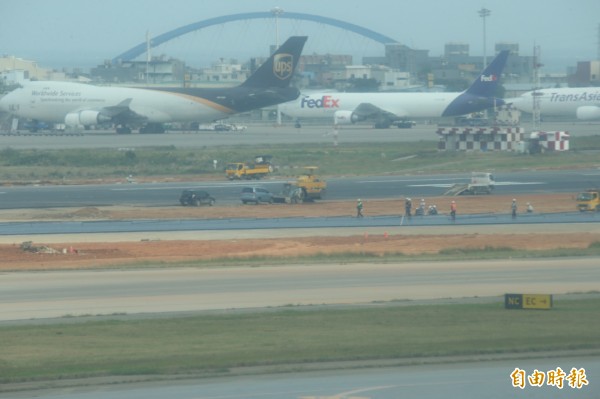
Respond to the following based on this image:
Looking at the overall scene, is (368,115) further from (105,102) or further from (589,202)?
(589,202)

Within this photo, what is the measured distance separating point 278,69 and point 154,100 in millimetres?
15766

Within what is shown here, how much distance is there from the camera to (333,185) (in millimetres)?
78188

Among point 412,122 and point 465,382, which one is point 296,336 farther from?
point 412,122

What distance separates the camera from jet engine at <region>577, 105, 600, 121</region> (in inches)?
5886

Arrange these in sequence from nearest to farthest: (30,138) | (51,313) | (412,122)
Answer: (51,313) < (30,138) < (412,122)

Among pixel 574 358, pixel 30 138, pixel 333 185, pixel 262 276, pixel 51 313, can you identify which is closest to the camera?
pixel 574 358

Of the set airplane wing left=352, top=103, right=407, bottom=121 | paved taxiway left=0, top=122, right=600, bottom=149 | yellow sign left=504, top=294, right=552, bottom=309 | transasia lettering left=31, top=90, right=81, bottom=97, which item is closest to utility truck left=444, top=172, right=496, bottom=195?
yellow sign left=504, top=294, right=552, bottom=309

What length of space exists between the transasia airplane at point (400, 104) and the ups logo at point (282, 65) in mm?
18509

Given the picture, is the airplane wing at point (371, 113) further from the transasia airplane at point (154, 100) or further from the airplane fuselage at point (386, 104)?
the transasia airplane at point (154, 100)

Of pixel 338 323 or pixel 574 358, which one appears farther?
pixel 338 323

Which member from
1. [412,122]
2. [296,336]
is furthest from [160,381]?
[412,122]

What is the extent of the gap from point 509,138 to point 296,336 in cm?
8001

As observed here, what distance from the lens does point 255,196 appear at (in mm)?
68000

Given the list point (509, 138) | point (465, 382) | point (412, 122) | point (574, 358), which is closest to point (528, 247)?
point (574, 358)
